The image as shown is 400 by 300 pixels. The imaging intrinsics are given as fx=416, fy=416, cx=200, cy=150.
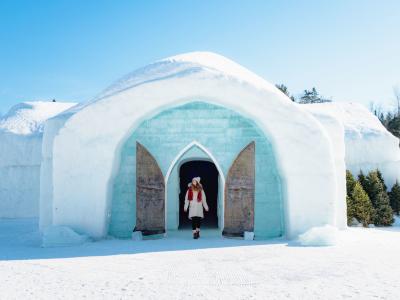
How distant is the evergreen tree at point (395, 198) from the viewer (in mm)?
13841

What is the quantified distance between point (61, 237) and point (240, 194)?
3449 millimetres

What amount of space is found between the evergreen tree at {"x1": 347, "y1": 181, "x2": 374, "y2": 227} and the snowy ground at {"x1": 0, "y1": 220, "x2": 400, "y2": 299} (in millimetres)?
4501

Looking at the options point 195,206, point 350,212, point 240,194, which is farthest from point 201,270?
point 350,212

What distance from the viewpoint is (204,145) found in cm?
855

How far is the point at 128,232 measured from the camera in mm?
8422

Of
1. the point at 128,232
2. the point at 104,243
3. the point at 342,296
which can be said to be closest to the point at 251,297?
the point at 342,296

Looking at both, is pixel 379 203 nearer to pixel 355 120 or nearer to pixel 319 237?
pixel 355 120

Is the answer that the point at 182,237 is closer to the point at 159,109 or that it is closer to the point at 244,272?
the point at 159,109

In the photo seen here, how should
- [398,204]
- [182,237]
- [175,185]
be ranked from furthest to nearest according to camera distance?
[398,204]
[175,185]
[182,237]

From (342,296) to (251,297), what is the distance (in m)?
0.87

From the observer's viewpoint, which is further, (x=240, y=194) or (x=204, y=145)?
(x=204, y=145)

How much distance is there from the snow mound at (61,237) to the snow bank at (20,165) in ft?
26.7

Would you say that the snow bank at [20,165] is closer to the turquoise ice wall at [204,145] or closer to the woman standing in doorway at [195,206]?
the turquoise ice wall at [204,145]

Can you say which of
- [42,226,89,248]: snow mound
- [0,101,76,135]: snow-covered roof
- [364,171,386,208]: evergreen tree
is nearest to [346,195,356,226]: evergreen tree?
[364,171,386,208]: evergreen tree
